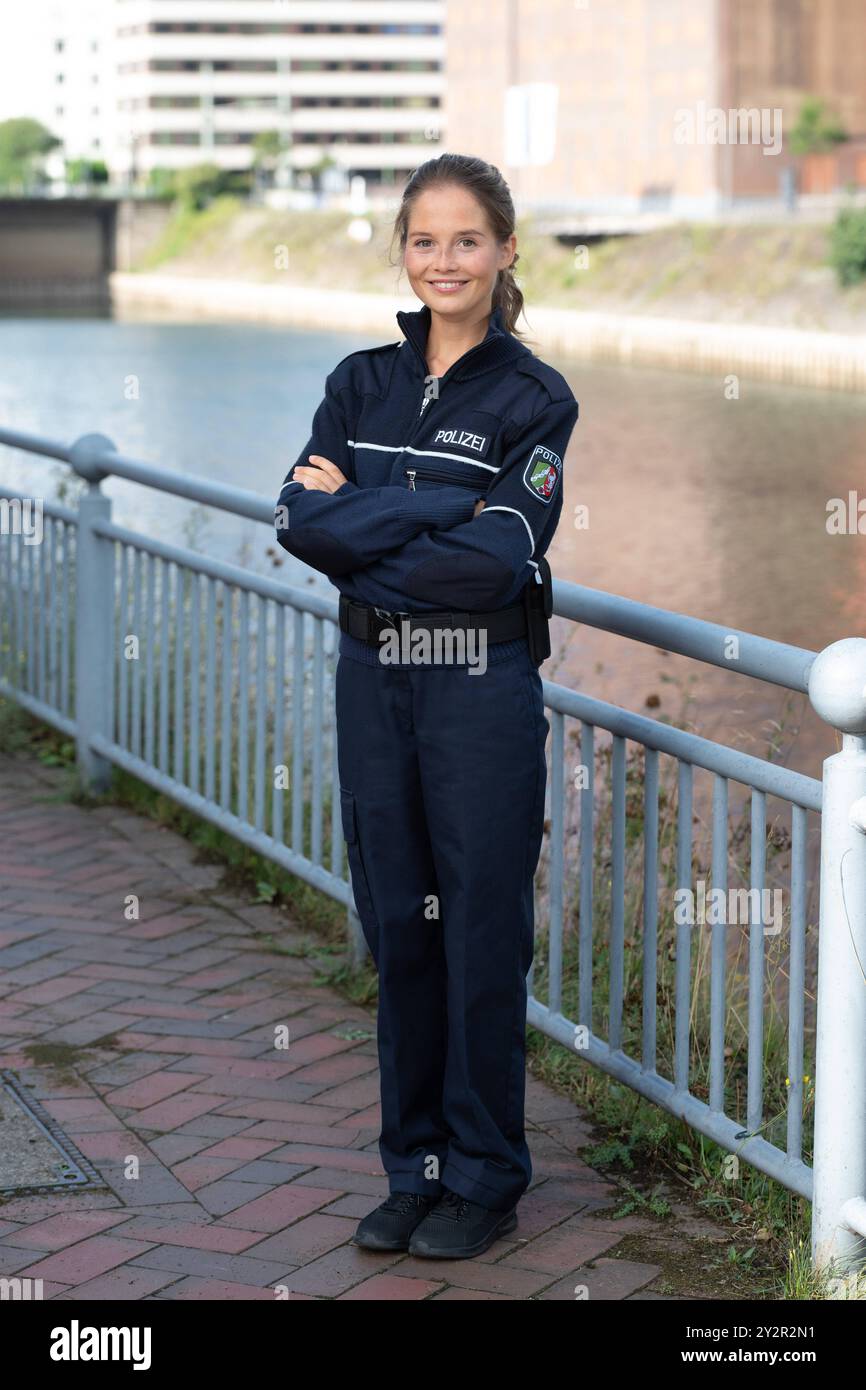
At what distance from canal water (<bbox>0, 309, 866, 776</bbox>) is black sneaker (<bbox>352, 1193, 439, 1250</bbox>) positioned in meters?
2.04

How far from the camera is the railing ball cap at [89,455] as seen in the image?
6.19 m

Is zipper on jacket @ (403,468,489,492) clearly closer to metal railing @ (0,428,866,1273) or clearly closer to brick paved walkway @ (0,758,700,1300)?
metal railing @ (0,428,866,1273)

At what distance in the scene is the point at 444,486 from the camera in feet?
10.0

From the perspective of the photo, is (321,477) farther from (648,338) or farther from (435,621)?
(648,338)

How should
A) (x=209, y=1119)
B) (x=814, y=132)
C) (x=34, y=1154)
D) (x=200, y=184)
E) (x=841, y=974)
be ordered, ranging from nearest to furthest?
(x=841, y=974) < (x=34, y=1154) < (x=209, y=1119) < (x=814, y=132) < (x=200, y=184)

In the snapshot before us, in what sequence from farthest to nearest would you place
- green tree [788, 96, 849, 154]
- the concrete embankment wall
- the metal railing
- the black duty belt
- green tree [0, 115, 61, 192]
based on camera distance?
green tree [0, 115, 61, 192], green tree [788, 96, 849, 154], the concrete embankment wall, the black duty belt, the metal railing

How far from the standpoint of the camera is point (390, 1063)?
3.33 metres

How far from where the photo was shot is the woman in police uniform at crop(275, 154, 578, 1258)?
3025mm

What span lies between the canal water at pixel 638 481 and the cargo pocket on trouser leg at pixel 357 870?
1.96m

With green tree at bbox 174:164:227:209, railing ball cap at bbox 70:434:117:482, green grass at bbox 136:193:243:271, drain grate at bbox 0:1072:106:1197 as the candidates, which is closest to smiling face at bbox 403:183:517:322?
drain grate at bbox 0:1072:106:1197

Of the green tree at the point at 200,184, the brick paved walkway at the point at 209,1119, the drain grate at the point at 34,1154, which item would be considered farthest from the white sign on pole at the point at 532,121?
the drain grate at the point at 34,1154

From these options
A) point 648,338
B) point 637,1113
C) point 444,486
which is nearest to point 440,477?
point 444,486

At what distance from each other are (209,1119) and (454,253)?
5.97ft
